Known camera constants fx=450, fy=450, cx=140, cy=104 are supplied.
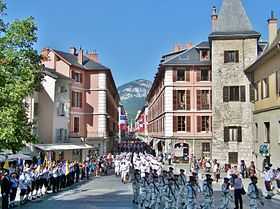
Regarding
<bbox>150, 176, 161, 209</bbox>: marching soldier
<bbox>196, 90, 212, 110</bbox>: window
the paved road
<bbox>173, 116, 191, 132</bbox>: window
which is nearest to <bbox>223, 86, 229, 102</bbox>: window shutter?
<bbox>196, 90, 212, 110</bbox>: window

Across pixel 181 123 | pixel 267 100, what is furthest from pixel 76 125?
pixel 267 100

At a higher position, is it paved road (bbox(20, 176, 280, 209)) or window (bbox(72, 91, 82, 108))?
window (bbox(72, 91, 82, 108))

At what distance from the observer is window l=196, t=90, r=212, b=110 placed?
58281mm

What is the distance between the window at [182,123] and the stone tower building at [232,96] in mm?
9525

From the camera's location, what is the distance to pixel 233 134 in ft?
160

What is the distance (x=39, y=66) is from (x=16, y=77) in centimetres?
121

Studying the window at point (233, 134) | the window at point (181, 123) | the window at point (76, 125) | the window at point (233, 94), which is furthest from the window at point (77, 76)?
the window at point (233, 134)

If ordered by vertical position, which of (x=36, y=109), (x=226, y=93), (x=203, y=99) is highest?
(x=203, y=99)

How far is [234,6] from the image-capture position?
52.9 metres

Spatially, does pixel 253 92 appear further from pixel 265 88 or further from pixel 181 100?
pixel 181 100

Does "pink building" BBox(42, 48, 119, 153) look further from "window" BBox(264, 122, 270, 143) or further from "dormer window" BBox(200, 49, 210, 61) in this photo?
"window" BBox(264, 122, 270, 143)

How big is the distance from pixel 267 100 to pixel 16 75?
91.5 feet

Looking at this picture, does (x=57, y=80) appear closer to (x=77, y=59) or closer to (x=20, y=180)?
(x=77, y=59)

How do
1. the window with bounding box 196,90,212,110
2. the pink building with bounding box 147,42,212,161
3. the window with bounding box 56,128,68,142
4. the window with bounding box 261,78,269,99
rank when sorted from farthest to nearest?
the window with bounding box 196,90,212,110 → the pink building with bounding box 147,42,212,161 → the window with bounding box 56,128,68,142 → the window with bounding box 261,78,269,99
